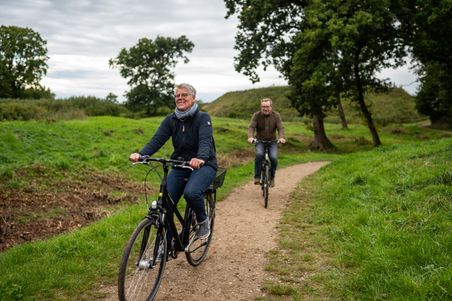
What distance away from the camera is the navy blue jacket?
5969 millimetres

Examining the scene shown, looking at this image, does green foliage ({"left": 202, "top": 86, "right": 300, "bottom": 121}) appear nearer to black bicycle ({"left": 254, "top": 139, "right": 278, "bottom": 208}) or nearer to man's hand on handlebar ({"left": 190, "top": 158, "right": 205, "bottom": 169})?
black bicycle ({"left": 254, "top": 139, "right": 278, "bottom": 208})

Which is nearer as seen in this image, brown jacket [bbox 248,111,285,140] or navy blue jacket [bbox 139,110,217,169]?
navy blue jacket [bbox 139,110,217,169]

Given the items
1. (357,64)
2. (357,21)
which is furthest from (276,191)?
(357,64)

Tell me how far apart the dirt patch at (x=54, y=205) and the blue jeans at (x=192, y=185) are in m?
4.33

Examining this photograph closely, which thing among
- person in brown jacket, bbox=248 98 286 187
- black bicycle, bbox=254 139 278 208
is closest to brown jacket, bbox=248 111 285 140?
person in brown jacket, bbox=248 98 286 187

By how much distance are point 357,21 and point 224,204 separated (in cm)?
1812

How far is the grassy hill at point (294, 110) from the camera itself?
59.5m

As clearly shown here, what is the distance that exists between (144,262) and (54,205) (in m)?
6.97

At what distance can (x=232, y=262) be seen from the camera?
6754 millimetres

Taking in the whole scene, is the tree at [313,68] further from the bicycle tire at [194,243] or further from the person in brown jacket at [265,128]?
the bicycle tire at [194,243]

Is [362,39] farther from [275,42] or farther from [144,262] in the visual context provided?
[144,262]

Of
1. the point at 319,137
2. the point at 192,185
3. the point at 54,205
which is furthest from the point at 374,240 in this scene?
the point at 319,137

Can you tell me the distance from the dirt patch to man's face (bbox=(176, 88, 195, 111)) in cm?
495

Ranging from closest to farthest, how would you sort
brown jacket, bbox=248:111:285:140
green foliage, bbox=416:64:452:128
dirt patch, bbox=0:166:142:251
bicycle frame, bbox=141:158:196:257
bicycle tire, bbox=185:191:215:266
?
bicycle frame, bbox=141:158:196:257, bicycle tire, bbox=185:191:215:266, dirt patch, bbox=0:166:142:251, brown jacket, bbox=248:111:285:140, green foliage, bbox=416:64:452:128
